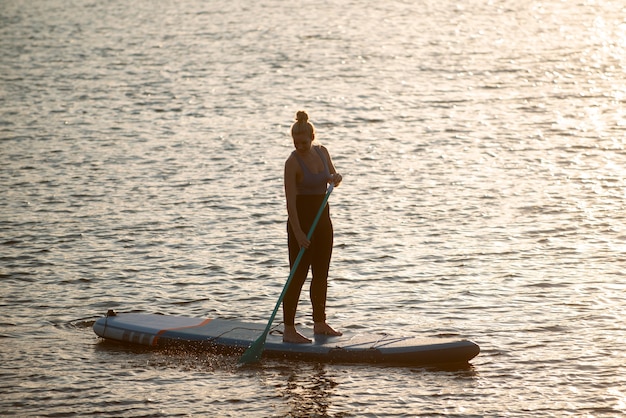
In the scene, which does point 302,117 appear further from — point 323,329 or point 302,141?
point 323,329

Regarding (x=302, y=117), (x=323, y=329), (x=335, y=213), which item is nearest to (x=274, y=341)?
(x=323, y=329)

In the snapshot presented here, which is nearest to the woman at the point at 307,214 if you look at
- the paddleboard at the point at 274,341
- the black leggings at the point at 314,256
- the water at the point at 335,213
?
the black leggings at the point at 314,256

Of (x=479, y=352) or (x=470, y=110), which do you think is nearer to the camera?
(x=479, y=352)

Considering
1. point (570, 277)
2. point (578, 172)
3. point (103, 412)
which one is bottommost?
point (103, 412)

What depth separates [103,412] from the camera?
9344mm

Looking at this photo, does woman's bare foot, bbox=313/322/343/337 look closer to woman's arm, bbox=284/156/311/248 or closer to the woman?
the woman

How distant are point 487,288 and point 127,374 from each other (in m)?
4.05

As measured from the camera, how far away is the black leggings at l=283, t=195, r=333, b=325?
10164 mm

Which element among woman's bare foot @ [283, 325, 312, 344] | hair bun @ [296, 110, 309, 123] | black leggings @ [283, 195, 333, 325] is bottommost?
woman's bare foot @ [283, 325, 312, 344]

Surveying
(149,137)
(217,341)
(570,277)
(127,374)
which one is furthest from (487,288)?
(149,137)

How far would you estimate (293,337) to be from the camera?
34.0 ft

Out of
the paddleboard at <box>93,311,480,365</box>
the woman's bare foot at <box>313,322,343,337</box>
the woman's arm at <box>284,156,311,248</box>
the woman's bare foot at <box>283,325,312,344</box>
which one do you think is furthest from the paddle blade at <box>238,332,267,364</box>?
the woman's arm at <box>284,156,311,248</box>

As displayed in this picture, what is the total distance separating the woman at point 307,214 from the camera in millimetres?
10000

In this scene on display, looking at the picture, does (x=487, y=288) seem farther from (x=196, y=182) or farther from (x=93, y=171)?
(x=93, y=171)
